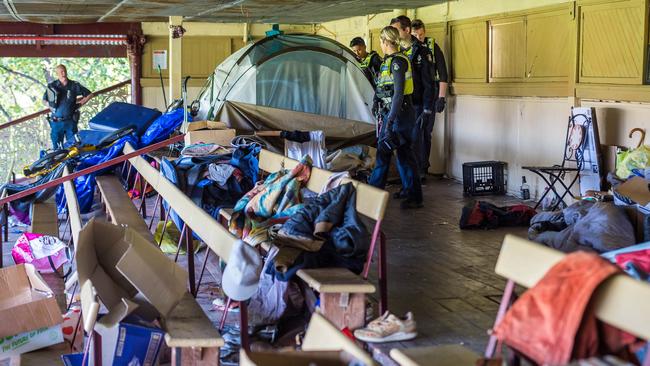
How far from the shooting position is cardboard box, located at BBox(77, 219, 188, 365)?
4078 millimetres

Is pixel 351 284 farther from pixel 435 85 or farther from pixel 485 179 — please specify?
pixel 435 85

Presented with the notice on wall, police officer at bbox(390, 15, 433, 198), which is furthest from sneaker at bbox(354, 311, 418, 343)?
the notice on wall

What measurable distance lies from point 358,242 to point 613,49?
415 centimetres

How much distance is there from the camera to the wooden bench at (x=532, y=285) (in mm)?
2607

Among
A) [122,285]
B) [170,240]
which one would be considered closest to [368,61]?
[170,240]

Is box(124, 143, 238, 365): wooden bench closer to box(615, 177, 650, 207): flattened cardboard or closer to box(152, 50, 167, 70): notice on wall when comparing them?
box(615, 177, 650, 207): flattened cardboard

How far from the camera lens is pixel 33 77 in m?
21.7

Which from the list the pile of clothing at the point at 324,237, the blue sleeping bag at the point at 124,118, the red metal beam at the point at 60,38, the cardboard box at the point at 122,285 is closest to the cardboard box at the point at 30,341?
the cardboard box at the point at 122,285

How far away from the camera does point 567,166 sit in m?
8.41

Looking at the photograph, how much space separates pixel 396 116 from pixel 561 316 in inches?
223

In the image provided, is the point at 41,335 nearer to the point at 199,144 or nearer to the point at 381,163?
the point at 199,144

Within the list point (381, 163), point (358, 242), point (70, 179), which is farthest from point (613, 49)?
point (70, 179)

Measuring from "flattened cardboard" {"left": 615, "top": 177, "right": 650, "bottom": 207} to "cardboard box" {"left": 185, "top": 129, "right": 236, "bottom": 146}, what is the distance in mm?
3818

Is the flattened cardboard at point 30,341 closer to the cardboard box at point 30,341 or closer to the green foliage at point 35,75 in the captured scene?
the cardboard box at point 30,341
